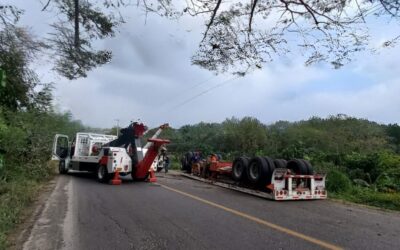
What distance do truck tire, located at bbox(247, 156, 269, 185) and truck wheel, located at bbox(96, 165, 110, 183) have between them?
663 cm

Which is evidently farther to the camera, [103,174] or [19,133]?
[103,174]

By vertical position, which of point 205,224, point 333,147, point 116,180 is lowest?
point 205,224

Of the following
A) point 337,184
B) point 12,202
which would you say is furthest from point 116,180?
point 337,184

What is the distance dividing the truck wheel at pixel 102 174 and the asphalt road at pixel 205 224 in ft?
19.2

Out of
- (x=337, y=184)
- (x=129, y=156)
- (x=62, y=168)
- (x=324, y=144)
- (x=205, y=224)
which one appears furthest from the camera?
(x=324, y=144)

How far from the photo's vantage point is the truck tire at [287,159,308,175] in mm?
14898

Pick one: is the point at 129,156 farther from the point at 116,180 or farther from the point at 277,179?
the point at 277,179

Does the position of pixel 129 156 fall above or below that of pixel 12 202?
above

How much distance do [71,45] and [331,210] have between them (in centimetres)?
735

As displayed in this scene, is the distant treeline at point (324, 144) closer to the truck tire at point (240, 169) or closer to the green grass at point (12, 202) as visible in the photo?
the truck tire at point (240, 169)

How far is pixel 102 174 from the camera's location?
65.7 feet

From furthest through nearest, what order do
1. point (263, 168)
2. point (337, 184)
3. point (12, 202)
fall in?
point (337, 184)
point (263, 168)
point (12, 202)

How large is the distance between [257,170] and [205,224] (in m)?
6.61

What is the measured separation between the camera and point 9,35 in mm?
12867
